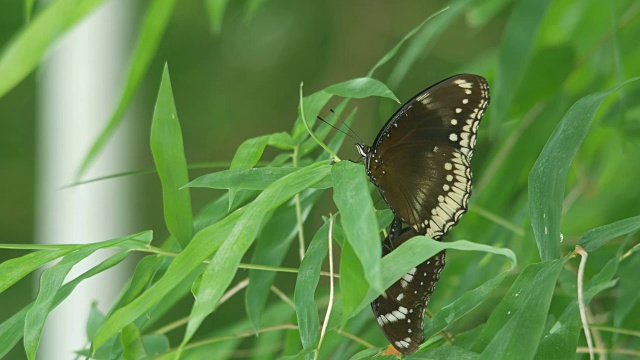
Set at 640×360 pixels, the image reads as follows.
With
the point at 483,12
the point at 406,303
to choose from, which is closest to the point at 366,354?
the point at 406,303

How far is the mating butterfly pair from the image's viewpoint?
0.91ft

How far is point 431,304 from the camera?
51 cm

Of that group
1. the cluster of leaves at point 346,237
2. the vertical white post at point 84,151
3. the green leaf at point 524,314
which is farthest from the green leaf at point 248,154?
the vertical white post at point 84,151

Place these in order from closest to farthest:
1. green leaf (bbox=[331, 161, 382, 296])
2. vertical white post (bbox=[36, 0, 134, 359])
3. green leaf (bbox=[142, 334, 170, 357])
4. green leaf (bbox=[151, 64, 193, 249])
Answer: green leaf (bbox=[331, 161, 382, 296]), green leaf (bbox=[151, 64, 193, 249]), green leaf (bbox=[142, 334, 170, 357]), vertical white post (bbox=[36, 0, 134, 359])

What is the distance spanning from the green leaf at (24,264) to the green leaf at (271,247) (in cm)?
10

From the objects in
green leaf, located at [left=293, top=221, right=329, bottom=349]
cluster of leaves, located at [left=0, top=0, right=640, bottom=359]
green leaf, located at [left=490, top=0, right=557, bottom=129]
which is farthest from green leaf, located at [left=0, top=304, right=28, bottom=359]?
green leaf, located at [left=490, top=0, right=557, bottom=129]

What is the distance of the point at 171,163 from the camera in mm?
299

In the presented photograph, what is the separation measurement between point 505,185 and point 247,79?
900mm

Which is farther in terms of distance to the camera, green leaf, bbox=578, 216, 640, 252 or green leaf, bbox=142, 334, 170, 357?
green leaf, bbox=142, 334, 170, 357

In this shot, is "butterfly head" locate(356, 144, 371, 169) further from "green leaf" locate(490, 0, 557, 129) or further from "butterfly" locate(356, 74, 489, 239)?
"green leaf" locate(490, 0, 557, 129)

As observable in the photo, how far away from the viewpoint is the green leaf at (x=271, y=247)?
0.36m

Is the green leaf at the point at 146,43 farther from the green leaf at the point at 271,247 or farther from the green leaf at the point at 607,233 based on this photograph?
the green leaf at the point at 607,233

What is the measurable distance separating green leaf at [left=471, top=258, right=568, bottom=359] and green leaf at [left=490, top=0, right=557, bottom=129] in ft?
0.50

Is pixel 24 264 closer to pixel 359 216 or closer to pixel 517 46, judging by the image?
pixel 359 216
